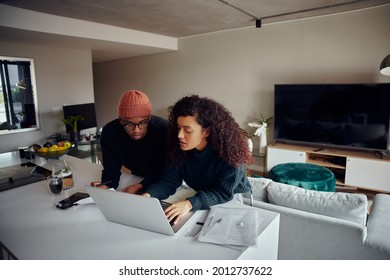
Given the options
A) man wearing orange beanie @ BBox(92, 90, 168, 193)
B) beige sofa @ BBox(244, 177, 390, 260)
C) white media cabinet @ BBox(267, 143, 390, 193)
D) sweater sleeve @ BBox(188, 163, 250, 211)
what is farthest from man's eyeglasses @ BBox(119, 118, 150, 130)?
white media cabinet @ BBox(267, 143, 390, 193)

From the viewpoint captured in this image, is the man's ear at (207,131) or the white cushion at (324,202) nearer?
the man's ear at (207,131)

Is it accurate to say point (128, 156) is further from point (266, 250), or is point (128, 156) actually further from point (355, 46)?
point (355, 46)

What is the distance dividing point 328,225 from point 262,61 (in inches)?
124

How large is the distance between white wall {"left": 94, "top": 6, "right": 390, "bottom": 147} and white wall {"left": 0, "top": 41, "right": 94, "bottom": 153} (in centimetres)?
135

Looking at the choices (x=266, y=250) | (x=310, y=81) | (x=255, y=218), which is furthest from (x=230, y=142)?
(x=310, y=81)

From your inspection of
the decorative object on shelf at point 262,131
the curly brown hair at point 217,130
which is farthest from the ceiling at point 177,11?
the curly brown hair at point 217,130

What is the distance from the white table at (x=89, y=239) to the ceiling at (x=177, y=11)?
7.62 feet

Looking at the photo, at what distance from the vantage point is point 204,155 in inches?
54.2

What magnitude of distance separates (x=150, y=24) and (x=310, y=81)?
2321mm

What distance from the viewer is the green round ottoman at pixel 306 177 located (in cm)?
Answer: 281

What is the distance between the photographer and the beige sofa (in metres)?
1.42

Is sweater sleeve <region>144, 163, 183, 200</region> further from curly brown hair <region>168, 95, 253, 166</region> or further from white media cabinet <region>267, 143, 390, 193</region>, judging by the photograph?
white media cabinet <region>267, 143, 390, 193</region>

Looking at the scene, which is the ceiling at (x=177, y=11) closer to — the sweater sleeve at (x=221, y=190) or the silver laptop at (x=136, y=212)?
the sweater sleeve at (x=221, y=190)

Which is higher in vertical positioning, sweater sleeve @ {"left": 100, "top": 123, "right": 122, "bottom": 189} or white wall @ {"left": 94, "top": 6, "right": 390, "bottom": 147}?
white wall @ {"left": 94, "top": 6, "right": 390, "bottom": 147}
